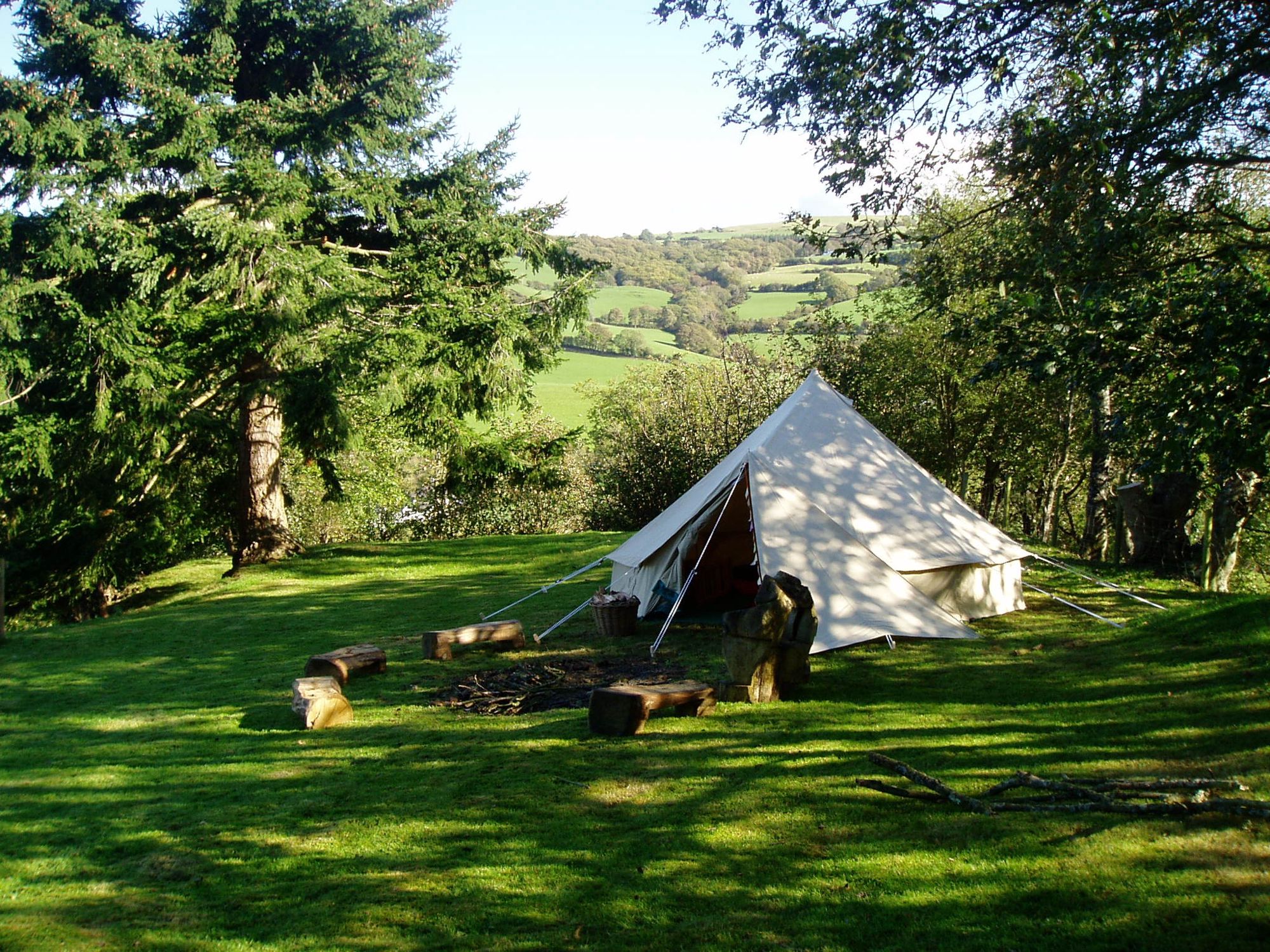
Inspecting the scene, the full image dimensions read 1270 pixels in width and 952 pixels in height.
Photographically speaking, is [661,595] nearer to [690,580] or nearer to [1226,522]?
[690,580]

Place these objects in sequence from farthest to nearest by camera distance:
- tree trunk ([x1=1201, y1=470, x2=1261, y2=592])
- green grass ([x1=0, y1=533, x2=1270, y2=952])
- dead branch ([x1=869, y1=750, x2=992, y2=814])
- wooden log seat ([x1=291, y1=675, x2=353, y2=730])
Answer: tree trunk ([x1=1201, y1=470, x2=1261, y2=592]) < wooden log seat ([x1=291, y1=675, x2=353, y2=730]) < dead branch ([x1=869, y1=750, x2=992, y2=814]) < green grass ([x1=0, y1=533, x2=1270, y2=952])

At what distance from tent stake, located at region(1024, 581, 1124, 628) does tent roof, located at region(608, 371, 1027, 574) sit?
1.75ft

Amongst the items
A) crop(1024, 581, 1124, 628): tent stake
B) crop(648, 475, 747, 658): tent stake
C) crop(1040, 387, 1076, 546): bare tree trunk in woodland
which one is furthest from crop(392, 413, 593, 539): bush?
crop(1024, 581, 1124, 628): tent stake

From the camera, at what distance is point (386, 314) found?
16062 mm

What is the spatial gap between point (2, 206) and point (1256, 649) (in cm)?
1651

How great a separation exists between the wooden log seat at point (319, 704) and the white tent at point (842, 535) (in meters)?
3.42

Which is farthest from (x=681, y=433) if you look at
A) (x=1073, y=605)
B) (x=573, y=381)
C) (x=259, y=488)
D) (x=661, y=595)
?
(x=573, y=381)

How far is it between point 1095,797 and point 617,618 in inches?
214

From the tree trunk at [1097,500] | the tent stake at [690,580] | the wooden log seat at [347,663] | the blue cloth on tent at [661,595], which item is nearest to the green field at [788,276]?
the tree trunk at [1097,500]

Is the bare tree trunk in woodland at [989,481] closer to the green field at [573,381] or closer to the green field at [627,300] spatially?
the green field at [573,381]

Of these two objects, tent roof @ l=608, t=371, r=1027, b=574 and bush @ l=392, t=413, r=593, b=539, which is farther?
bush @ l=392, t=413, r=593, b=539

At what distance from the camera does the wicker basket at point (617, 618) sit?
9.14 metres

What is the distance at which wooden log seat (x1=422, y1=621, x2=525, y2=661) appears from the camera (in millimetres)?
8680

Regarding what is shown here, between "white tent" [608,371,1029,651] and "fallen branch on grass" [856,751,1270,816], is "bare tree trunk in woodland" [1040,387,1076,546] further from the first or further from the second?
"fallen branch on grass" [856,751,1270,816]
